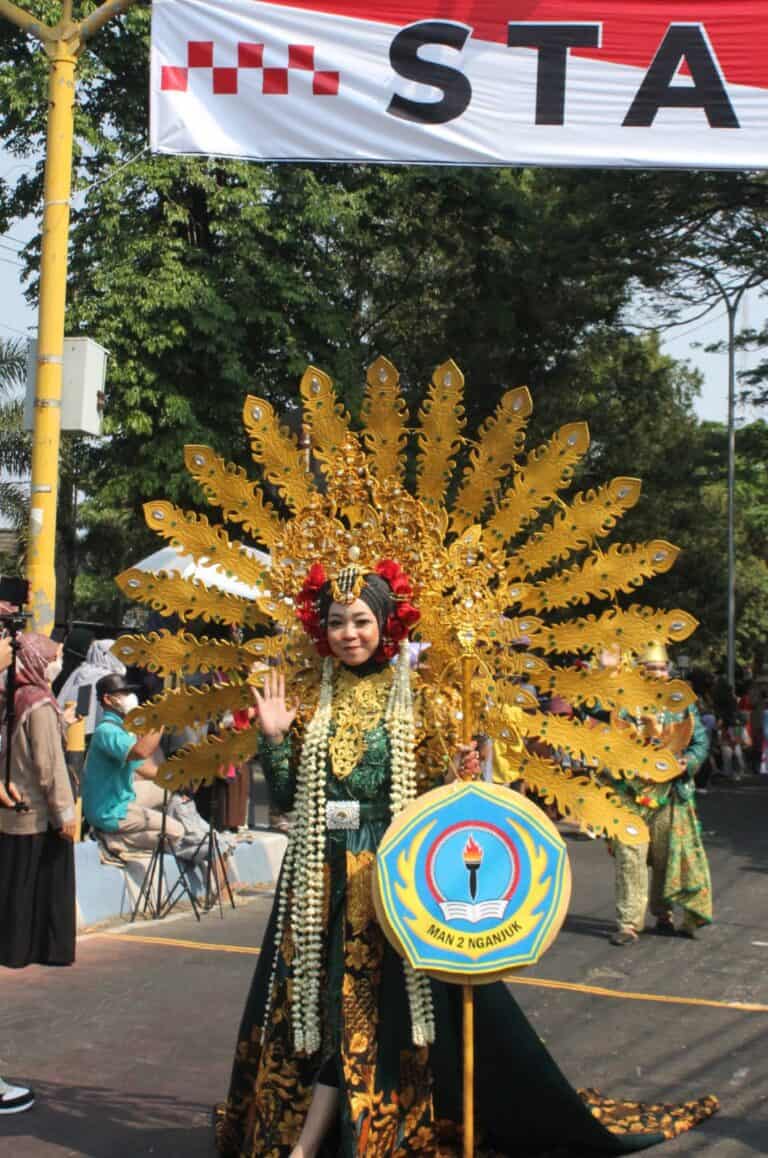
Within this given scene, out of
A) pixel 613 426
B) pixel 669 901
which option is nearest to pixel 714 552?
pixel 613 426

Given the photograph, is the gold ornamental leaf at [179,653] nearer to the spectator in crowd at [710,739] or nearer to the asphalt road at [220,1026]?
the asphalt road at [220,1026]

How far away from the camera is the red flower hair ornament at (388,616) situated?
4.55 meters

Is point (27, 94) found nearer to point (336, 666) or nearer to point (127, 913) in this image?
point (127, 913)

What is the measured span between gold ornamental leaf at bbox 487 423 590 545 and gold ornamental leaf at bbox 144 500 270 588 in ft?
2.65

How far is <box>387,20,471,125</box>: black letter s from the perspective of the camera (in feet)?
21.2

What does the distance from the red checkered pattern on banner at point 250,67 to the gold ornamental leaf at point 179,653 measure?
299 cm

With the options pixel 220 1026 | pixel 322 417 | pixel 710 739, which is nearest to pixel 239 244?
pixel 710 739

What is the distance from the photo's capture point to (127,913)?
368 inches

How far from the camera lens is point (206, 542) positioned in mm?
4770

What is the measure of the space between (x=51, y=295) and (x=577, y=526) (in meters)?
4.64

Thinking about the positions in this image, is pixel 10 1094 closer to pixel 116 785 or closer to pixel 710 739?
pixel 116 785

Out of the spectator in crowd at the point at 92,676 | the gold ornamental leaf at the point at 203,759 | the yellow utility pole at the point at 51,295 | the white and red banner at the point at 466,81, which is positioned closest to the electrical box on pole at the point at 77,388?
the yellow utility pole at the point at 51,295

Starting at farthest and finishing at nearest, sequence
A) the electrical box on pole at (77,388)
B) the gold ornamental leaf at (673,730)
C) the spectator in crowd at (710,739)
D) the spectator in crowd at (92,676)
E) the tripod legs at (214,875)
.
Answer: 1. the spectator in crowd at (710,739)
2. the spectator in crowd at (92,676)
3. the tripod legs at (214,875)
4. the gold ornamental leaf at (673,730)
5. the electrical box on pole at (77,388)

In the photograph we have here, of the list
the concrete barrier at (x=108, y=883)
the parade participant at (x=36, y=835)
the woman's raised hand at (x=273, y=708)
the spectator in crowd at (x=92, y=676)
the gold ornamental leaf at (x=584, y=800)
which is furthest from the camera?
the spectator in crowd at (x=92, y=676)
